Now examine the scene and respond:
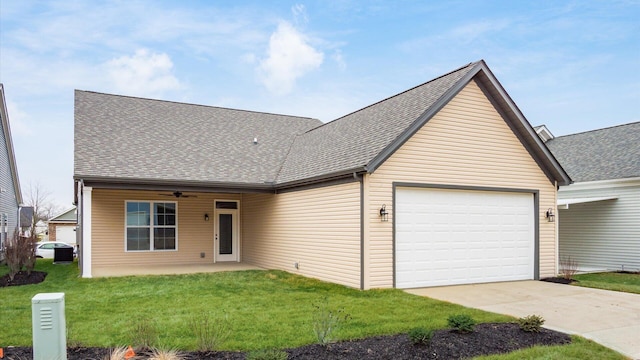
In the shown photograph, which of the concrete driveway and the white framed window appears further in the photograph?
the white framed window

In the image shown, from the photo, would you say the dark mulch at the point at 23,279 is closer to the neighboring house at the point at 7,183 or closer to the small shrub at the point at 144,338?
the neighboring house at the point at 7,183

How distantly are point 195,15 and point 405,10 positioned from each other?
20.7 feet

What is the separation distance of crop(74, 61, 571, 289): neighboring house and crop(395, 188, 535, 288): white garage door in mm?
33

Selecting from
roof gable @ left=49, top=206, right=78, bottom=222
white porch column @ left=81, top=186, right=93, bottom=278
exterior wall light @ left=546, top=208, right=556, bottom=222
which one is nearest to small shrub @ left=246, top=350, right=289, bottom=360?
white porch column @ left=81, top=186, right=93, bottom=278

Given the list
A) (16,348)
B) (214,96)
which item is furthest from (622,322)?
(214,96)

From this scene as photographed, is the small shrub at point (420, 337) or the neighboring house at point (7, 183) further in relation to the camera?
the neighboring house at point (7, 183)

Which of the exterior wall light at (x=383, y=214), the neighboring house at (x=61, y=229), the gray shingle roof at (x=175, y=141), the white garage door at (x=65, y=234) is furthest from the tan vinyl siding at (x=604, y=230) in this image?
the white garage door at (x=65, y=234)

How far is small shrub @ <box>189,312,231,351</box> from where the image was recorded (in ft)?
19.8

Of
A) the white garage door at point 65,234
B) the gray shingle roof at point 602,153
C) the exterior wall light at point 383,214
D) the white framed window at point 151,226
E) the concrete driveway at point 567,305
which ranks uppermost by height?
the gray shingle roof at point 602,153

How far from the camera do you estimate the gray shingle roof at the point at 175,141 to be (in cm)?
1516

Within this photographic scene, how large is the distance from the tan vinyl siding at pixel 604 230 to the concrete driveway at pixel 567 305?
6291 millimetres

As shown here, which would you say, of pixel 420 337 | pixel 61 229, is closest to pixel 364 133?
pixel 420 337

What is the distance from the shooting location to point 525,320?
7508 mm

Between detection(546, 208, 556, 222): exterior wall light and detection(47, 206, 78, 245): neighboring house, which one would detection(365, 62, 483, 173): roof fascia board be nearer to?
detection(546, 208, 556, 222): exterior wall light
